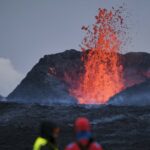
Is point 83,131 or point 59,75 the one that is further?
point 59,75

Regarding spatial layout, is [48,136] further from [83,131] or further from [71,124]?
[71,124]

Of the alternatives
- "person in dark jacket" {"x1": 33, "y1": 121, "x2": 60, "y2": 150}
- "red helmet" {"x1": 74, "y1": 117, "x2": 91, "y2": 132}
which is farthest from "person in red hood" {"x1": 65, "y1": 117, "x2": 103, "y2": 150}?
"person in dark jacket" {"x1": 33, "y1": 121, "x2": 60, "y2": 150}

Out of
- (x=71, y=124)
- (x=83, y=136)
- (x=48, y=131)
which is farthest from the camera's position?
(x=71, y=124)

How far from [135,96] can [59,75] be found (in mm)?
32066

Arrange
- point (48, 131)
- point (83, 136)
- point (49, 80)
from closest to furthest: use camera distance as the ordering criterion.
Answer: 1. point (83, 136)
2. point (48, 131)
3. point (49, 80)

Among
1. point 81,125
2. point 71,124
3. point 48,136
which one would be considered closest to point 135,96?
point 71,124

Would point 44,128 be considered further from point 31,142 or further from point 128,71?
point 128,71

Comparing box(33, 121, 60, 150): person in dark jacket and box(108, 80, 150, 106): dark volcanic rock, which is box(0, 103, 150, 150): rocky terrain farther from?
box(33, 121, 60, 150): person in dark jacket

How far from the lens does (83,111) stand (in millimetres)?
50031

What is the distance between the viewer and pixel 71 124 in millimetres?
43969

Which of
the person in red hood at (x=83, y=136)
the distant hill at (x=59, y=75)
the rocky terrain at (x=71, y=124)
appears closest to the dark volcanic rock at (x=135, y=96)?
the rocky terrain at (x=71, y=124)

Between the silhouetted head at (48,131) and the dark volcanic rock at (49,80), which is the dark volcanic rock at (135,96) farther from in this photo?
the silhouetted head at (48,131)

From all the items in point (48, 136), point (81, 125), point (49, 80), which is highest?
point (49, 80)

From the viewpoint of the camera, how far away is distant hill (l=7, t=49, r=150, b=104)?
93.7 metres
